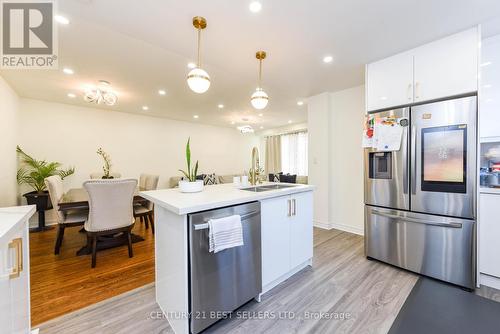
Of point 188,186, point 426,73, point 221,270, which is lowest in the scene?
point 221,270

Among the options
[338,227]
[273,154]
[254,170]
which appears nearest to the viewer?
[254,170]

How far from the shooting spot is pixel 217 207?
4.59 feet

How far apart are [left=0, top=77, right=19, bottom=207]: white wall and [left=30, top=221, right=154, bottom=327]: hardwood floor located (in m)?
0.93

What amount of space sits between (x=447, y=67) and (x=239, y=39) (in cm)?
213

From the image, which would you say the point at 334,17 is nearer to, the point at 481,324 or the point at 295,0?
the point at 295,0

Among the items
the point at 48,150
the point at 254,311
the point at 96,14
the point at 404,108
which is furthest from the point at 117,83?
the point at 404,108

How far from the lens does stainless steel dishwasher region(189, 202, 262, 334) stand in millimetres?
1293

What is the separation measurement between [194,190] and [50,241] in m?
3.11

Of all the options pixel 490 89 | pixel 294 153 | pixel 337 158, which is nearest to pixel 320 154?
pixel 337 158

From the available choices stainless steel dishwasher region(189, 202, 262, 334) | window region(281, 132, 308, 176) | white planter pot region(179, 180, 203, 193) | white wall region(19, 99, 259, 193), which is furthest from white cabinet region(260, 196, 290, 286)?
window region(281, 132, 308, 176)

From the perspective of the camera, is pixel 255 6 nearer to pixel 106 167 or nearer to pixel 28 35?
pixel 28 35

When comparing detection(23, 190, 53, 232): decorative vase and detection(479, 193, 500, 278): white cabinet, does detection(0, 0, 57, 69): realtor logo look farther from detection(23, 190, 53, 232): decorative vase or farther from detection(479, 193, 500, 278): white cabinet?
detection(479, 193, 500, 278): white cabinet

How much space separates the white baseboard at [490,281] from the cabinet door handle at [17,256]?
3595mm

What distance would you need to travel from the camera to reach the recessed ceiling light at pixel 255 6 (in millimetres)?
1602
